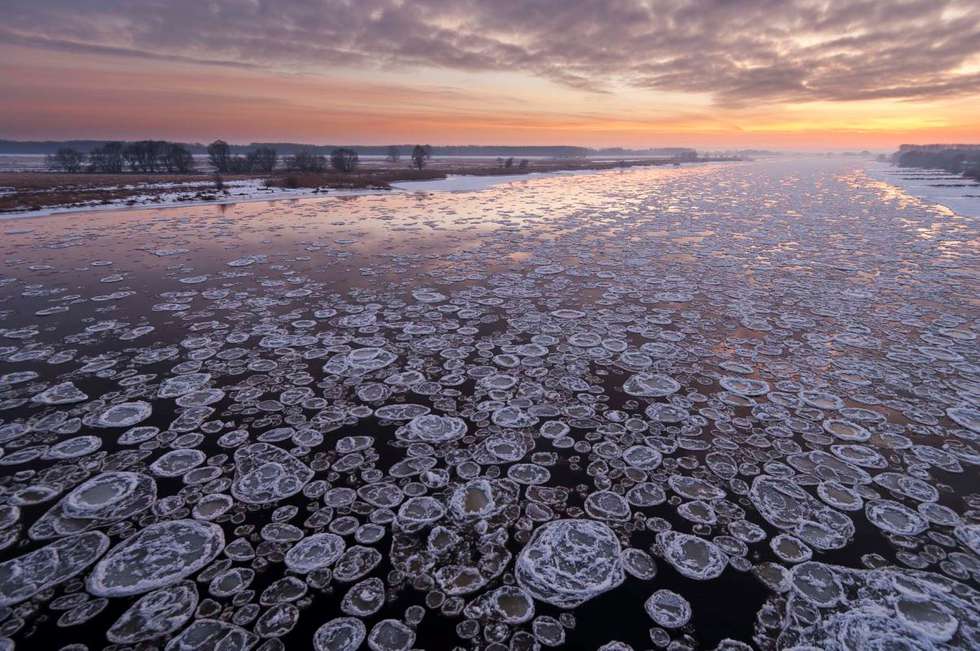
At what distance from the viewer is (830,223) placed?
19.2m

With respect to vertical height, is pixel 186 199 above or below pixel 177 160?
below

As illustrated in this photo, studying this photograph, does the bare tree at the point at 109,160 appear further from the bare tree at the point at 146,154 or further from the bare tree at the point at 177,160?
the bare tree at the point at 177,160

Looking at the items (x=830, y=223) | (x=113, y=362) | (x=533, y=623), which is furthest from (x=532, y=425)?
(x=830, y=223)

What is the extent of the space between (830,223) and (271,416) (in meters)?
23.0

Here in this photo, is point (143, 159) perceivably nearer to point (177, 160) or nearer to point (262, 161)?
point (177, 160)

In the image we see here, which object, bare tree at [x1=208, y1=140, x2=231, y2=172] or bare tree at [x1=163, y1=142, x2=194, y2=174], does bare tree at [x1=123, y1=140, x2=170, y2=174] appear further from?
bare tree at [x1=208, y1=140, x2=231, y2=172]

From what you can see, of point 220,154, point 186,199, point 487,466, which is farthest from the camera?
point 220,154

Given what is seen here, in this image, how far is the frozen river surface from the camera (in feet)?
9.00

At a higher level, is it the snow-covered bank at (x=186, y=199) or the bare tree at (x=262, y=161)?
the bare tree at (x=262, y=161)

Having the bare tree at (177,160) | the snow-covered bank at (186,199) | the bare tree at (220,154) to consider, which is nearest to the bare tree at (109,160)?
the bare tree at (177,160)

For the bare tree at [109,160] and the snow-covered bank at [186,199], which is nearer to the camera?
the snow-covered bank at [186,199]

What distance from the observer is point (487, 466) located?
4.13 meters

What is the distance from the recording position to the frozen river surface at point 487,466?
2744mm

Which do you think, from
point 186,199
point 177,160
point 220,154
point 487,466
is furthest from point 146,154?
point 487,466
